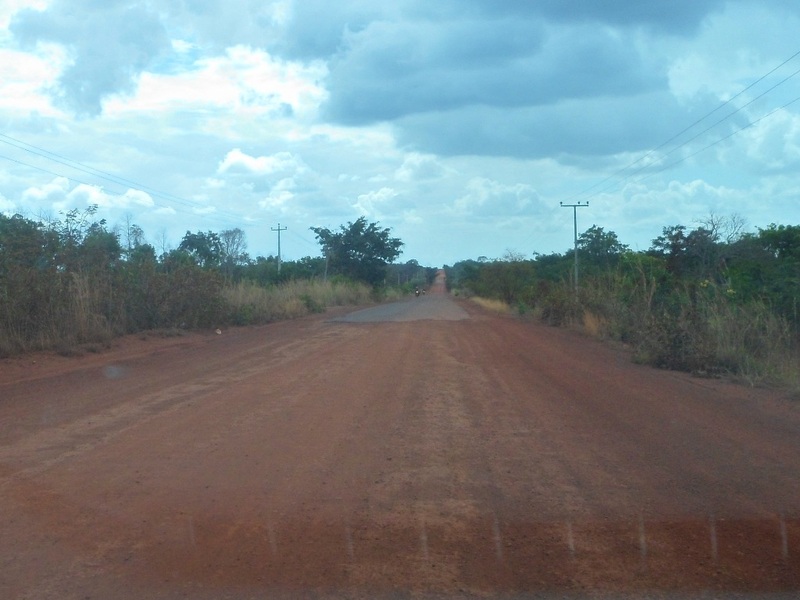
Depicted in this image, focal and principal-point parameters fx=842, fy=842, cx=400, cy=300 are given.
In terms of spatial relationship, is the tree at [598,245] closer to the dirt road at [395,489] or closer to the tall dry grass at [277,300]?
the tall dry grass at [277,300]

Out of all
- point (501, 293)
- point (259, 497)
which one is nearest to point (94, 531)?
point (259, 497)

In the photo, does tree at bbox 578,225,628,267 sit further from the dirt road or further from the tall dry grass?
the dirt road

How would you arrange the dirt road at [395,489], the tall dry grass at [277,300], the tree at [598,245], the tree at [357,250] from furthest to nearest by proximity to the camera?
1. the tree at [357,250]
2. the tree at [598,245]
3. the tall dry grass at [277,300]
4. the dirt road at [395,489]

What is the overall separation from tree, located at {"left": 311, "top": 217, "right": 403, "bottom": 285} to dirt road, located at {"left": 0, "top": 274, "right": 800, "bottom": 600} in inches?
2562

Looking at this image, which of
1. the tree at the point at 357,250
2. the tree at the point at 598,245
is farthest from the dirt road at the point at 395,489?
the tree at the point at 357,250

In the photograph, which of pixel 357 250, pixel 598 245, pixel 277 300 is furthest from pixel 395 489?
pixel 357 250

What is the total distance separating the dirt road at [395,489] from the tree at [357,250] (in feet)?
213

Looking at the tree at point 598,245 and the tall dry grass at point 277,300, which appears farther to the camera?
the tree at point 598,245

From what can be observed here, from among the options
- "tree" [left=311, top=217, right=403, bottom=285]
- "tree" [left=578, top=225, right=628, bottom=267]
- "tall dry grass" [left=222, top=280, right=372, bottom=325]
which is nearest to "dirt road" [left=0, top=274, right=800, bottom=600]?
"tall dry grass" [left=222, top=280, right=372, bottom=325]

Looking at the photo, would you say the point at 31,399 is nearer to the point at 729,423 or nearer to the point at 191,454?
the point at 191,454

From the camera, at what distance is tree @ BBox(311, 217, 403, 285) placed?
8044 cm

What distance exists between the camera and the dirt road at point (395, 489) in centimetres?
595

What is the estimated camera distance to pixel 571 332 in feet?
103

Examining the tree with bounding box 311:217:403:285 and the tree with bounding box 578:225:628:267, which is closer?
the tree with bounding box 578:225:628:267
